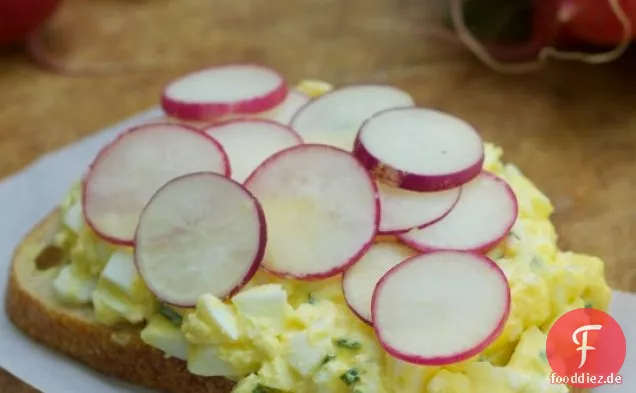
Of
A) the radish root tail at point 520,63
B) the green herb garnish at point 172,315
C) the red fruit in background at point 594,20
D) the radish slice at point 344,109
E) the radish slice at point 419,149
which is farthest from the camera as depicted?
the radish root tail at point 520,63

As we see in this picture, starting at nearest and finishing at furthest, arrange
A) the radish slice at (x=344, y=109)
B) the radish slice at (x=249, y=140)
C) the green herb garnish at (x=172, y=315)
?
the green herb garnish at (x=172, y=315) → the radish slice at (x=249, y=140) → the radish slice at (x=344, y=109)

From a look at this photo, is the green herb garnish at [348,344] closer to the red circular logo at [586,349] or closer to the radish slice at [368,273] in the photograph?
the radish slice at [368,273]

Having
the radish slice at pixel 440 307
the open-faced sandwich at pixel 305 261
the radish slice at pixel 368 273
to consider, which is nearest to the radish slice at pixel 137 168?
the open-faced sandwich at pixel 305 261

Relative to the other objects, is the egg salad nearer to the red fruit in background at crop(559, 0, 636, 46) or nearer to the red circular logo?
the red circular logo

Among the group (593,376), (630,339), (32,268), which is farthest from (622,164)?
(32,268)

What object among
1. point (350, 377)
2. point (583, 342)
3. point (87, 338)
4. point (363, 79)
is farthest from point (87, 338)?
point (363, 79)

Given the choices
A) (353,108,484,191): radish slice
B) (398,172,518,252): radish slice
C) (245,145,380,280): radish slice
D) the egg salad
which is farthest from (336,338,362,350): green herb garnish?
→ (353,108,484,191): radish slice

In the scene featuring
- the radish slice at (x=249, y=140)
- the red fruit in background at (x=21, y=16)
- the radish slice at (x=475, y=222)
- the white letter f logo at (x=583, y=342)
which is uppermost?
the radish slice at (x=249, y=140)
